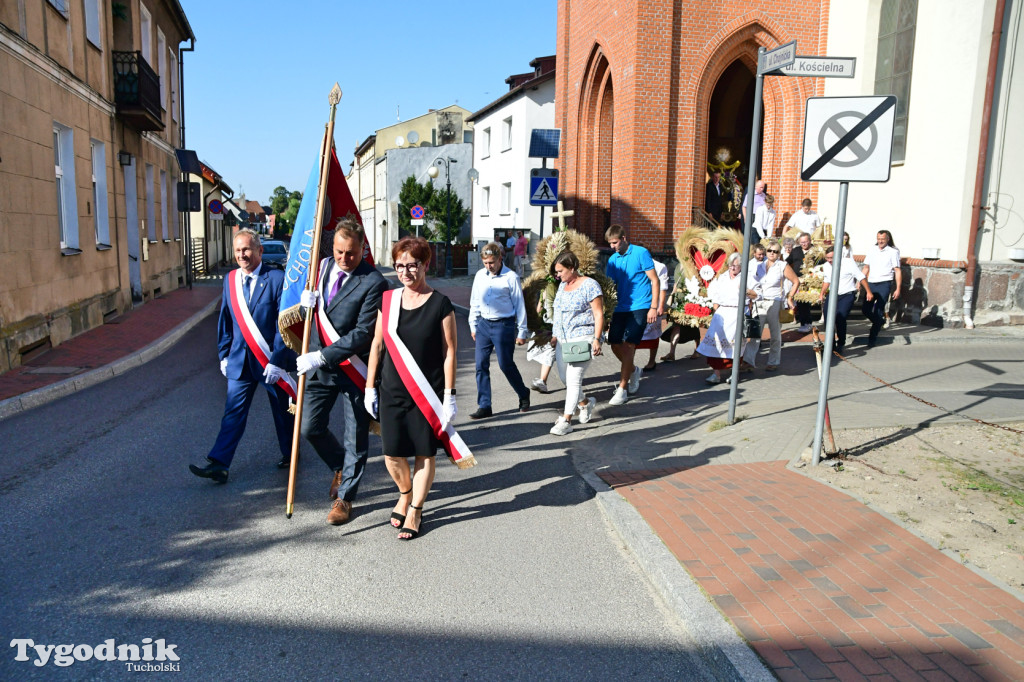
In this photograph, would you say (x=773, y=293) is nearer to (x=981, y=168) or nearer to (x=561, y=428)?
(x=561, y=428)

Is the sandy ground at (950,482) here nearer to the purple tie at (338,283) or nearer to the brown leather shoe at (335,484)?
A: the brown leather shoe at (335,484)

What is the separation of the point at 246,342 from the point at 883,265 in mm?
9568

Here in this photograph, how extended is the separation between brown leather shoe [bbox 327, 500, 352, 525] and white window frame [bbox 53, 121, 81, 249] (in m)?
10.3

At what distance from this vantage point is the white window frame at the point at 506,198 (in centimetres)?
3275

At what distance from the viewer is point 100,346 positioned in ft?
38.4

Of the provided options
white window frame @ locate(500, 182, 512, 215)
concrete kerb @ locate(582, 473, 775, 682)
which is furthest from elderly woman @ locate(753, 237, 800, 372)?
white window frame @ locate(500, 182, 512, 215)

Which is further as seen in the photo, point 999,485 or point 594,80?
point 594,80

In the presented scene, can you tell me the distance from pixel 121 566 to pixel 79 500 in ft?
4.18

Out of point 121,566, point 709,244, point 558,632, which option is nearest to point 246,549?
point 121,566

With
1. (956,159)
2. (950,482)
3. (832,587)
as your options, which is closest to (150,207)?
(956,159)

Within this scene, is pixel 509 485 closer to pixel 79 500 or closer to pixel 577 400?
pixel 577 400

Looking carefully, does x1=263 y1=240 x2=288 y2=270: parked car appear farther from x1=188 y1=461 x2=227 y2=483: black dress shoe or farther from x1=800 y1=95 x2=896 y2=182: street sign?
x1=800 y1=95 x2=896 y2=182: street sign

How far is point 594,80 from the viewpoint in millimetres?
20734

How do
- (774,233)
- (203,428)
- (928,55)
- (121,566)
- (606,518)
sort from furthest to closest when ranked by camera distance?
1. (774,233)
2. (928,55)
3. (203,428)
4. (606,518)
5. (121,566)
